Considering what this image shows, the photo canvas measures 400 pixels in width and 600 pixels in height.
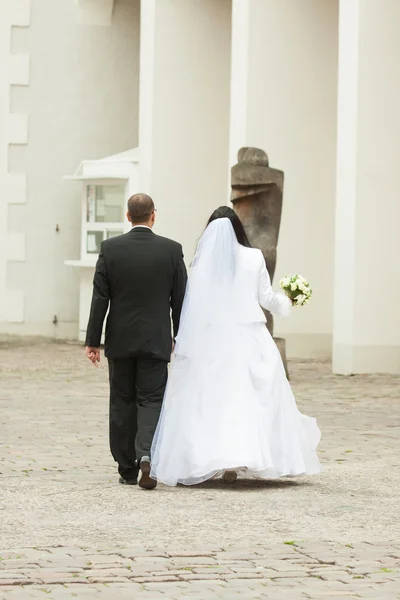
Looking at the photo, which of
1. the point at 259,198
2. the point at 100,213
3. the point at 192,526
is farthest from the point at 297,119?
the point at 192,526

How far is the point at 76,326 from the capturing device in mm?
23688

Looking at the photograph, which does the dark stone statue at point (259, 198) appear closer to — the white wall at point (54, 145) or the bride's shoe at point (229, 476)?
the bride's shoe at point (229, 476)

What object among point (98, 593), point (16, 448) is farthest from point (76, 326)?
point (98, 593)

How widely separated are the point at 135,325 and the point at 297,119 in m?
11.0

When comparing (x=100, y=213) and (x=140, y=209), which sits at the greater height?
(x=100, y=213)

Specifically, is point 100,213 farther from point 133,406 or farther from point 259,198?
point 133,406

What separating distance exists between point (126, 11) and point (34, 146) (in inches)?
109

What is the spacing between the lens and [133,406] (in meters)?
8.92

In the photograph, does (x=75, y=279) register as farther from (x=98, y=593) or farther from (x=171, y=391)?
(x=98, y=593)

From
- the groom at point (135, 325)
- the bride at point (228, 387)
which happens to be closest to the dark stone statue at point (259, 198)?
the bride at point (228, 387)

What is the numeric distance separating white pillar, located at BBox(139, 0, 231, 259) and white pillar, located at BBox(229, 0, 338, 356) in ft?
9.03

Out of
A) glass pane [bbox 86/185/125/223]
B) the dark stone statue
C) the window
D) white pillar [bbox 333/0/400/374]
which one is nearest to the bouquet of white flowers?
the dark stone statue

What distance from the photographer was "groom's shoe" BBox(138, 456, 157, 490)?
337 inches

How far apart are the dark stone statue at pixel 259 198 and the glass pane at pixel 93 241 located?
270 inches
